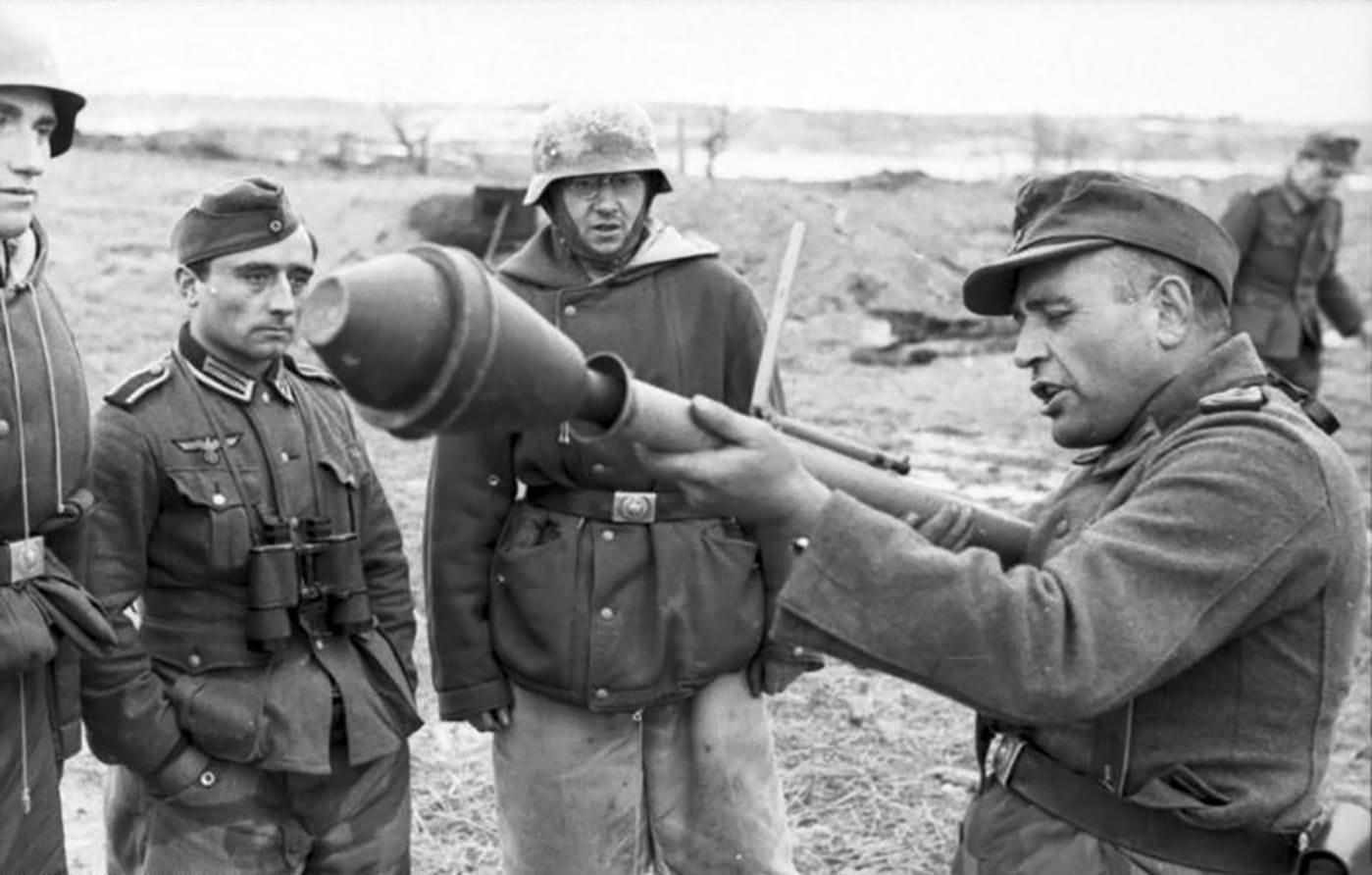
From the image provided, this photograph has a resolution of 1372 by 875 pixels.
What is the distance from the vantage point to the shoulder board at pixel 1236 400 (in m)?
2.35

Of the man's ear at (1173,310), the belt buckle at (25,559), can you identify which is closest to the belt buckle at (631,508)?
the belt buckle at (25,559)

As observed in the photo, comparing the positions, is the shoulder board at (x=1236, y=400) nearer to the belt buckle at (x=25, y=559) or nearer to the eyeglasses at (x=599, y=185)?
the eyeglasses at (x=599, y=185)

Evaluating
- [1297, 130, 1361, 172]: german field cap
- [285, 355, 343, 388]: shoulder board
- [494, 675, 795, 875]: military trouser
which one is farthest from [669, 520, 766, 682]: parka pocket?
[1297, 130, 1361, 172]: german field cap

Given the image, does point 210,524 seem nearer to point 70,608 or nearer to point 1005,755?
point 70,608

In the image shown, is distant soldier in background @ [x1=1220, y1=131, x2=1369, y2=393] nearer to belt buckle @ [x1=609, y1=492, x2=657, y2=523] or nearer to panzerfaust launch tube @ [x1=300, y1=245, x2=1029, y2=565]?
belt buckle @ [x1=609, y1=492, x2=657, y2=523]

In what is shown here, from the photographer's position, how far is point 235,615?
352 centimetres

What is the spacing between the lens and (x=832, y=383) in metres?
13.3

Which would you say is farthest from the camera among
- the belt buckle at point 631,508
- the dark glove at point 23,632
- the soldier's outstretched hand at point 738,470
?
the belt buckle at point 631,508

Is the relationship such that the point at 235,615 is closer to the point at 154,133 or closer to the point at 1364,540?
the point at 1364,540

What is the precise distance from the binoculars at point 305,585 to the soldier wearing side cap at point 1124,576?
5.23 ft

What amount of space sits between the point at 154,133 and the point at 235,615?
911 inches

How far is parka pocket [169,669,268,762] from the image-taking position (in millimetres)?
3447

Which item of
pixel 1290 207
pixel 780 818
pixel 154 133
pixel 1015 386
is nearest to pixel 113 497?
pixel 780 818

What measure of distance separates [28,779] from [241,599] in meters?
0.60
